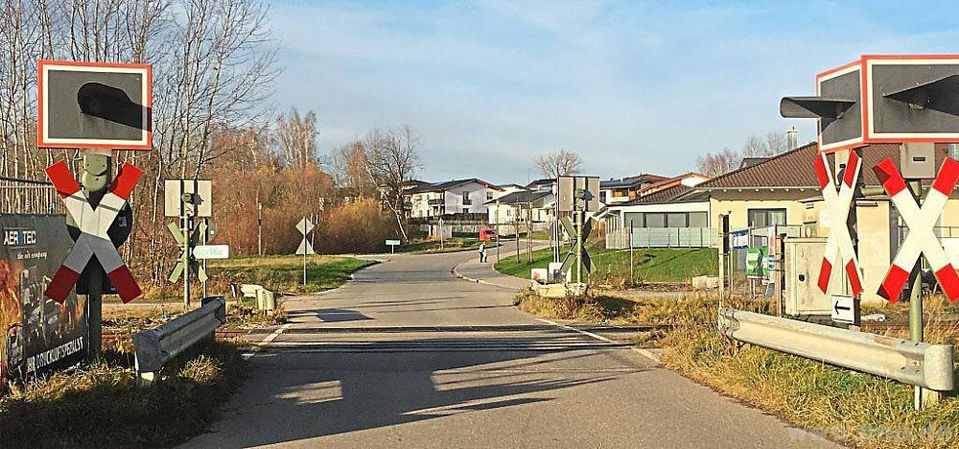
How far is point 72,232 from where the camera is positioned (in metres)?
9.13

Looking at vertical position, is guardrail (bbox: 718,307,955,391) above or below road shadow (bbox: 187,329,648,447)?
above

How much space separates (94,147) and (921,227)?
24.1ft

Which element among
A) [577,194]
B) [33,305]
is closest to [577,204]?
[577,194]

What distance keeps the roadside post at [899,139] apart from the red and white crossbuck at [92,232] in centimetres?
627

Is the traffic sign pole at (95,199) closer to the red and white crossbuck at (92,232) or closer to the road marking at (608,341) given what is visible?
the red and white crossbuck at (92,232)

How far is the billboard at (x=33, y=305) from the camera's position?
333 inches

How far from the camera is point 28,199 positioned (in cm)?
1146

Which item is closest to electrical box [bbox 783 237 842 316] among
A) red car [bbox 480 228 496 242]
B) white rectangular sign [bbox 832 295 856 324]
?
white rectangular sign [bbox 832 295 856 324]

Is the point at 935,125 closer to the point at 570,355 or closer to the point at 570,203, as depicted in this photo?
the point at 570,355

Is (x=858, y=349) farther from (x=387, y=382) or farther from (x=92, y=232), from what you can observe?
(x=92, y=232)

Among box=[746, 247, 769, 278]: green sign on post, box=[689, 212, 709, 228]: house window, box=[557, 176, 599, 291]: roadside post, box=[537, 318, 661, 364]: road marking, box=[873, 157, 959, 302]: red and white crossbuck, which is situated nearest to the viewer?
box=[873, 157, 959, 302]: red and white crossbuck

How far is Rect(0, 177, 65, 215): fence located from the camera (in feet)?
36.3

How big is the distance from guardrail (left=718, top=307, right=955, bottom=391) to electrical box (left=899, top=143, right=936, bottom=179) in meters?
1.42

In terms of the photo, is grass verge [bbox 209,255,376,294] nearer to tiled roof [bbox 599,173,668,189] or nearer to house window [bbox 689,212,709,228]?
house window [bbox 689,212,709,228]
